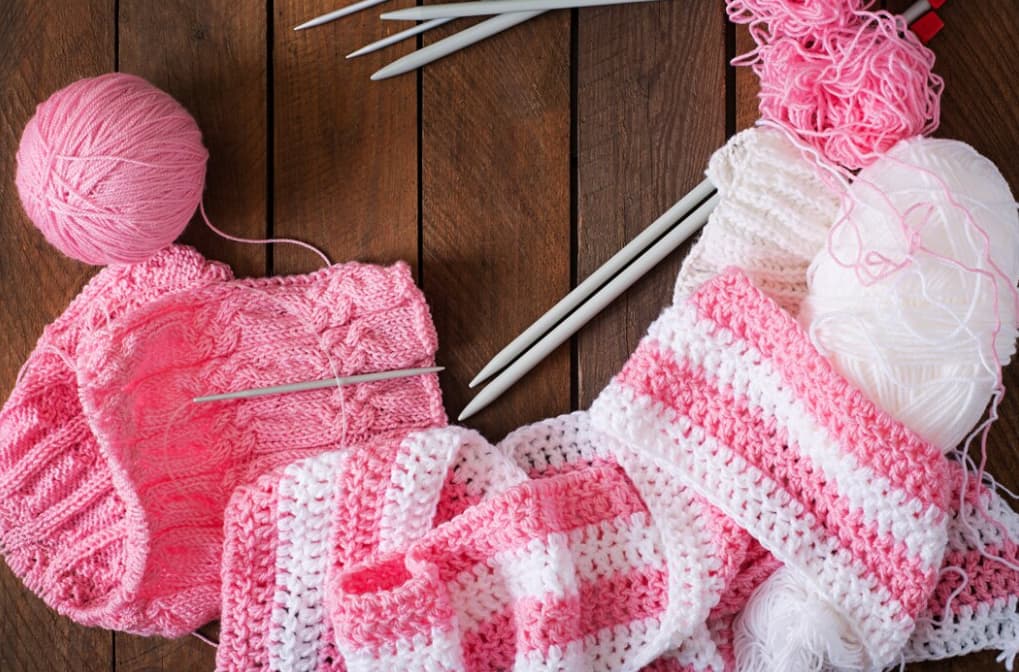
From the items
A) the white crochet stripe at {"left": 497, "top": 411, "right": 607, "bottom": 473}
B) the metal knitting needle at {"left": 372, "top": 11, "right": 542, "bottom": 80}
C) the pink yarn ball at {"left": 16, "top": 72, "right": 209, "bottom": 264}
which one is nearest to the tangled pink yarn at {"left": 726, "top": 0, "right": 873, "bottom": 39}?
the metal knitting needle at {"left": 372, "top": 11, "right": 542, "bottom": 80}

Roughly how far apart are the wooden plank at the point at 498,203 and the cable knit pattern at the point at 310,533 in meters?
0.11

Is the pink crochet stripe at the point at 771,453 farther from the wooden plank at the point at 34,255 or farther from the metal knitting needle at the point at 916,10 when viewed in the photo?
the wooden plank at the point at 34,255

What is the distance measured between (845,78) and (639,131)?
0.22m

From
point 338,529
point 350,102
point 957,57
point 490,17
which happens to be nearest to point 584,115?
point 490,17

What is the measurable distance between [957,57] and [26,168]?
984mm

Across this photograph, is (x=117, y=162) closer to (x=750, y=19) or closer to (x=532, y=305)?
(x=532, y=305)

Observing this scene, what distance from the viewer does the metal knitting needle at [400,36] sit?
1.00m

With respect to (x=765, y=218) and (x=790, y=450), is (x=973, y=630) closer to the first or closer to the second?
(x=790, y=450)

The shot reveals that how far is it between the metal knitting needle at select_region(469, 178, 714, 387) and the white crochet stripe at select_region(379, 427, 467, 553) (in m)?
0.10

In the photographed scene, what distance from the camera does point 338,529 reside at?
3.02 ft

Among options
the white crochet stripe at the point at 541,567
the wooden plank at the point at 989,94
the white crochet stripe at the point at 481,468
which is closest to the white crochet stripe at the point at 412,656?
the white crochet stripe at the point at 541,567

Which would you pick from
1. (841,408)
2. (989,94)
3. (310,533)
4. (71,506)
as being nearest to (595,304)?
(841,408)

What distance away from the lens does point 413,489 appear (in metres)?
0.92

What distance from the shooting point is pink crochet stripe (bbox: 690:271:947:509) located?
0.87m
